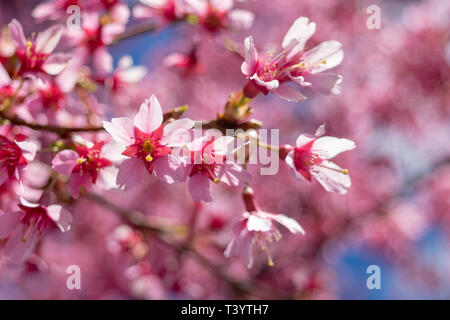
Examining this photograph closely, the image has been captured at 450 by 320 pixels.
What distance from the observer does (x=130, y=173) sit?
96 centimetres

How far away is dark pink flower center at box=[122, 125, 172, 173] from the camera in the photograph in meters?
0.96

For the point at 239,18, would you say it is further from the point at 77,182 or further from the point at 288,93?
the point at 77,182

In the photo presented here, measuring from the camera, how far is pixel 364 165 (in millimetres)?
3604

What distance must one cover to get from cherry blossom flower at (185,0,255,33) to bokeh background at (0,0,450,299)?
43.8 inches

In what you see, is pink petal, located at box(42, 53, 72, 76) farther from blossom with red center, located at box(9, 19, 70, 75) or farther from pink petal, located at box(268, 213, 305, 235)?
pink petal, located at box(268, 213, 305, 235)

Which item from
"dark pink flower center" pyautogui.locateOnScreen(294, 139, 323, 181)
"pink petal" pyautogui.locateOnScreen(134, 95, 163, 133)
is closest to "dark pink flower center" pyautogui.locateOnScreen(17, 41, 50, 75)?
"pink petal" pyautogui.locateOnScreen(134, 95, 163, 133)

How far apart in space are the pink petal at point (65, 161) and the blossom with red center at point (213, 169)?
314 millimetres

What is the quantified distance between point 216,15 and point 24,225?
41.3 inches

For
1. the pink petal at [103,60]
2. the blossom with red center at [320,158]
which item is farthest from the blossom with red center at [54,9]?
the blossom with red center at [320,158]

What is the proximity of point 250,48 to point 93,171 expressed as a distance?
57cm

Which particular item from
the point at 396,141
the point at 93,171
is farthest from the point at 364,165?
the point at 93,171

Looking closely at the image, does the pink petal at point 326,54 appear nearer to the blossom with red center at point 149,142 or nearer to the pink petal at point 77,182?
the blossom with red center at point 149,142

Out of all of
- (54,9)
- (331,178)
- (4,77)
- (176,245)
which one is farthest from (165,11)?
(176,245)
